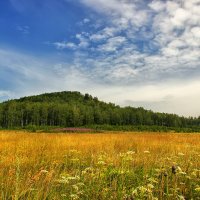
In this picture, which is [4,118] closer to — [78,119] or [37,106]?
[37,106]

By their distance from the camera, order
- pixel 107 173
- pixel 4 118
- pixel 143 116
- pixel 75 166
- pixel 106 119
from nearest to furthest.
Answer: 1. pixel 107 173
2. pixel 75 166
3. pixel 4 118
4. pixel 106 119
5. pixel 143 116

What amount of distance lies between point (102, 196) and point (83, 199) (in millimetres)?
399

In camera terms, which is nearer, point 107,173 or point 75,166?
point 107,173

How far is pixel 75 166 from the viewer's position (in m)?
8.02

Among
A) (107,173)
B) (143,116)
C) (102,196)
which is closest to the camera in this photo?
(102,196)

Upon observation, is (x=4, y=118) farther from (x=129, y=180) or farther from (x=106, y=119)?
(x=129, y=180)

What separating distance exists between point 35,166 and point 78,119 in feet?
314

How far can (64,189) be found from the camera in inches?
203

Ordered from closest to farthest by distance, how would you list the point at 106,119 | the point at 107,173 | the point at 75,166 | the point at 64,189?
the point at 64,189 < the point at 107,173 < the point at 75,166 < the point at 106,119

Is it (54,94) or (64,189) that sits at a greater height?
(54,94)

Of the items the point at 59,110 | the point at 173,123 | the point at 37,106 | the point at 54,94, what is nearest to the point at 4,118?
the point at 37,106

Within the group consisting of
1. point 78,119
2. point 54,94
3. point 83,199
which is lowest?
point 83,199

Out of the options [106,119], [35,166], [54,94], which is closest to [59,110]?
[106,119]

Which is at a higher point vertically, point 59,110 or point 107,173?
point 59,110
